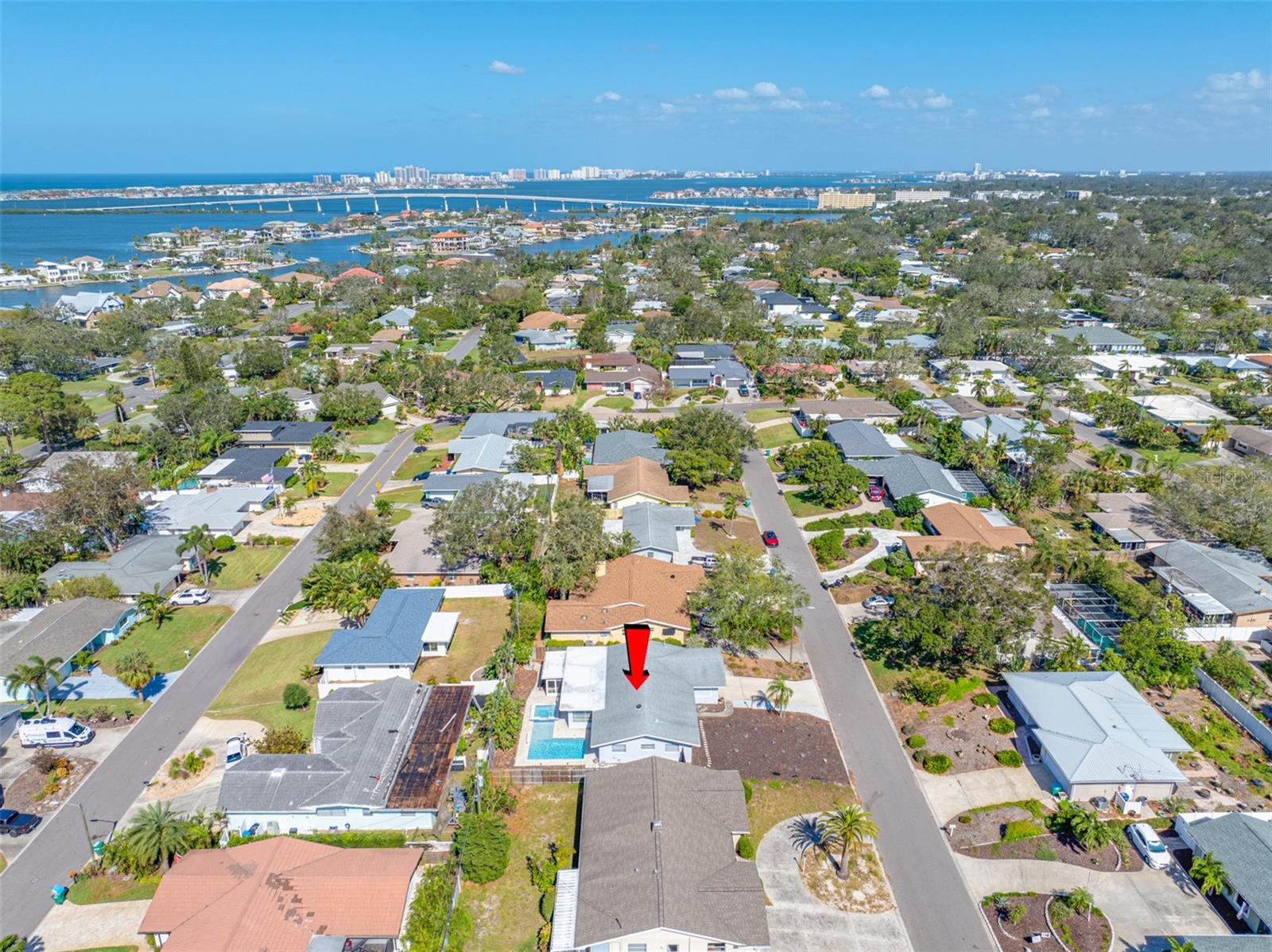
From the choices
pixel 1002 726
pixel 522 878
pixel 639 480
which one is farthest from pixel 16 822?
pixel 1002 726

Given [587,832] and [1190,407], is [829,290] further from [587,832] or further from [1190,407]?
[587,832]

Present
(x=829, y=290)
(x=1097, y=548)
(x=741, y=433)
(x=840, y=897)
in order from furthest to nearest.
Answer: (x=829, y=290)
(x=741, y=433)
(x=1097, y=548)
(x=840, y=897)

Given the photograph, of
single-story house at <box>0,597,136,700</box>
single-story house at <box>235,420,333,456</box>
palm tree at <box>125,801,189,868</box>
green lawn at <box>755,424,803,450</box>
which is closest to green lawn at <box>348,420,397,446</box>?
single-story house at <box>235,420,333,456</box>

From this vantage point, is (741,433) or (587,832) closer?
(587,832)

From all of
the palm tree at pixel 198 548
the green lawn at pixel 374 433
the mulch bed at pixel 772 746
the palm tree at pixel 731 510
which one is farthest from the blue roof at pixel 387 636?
the green lawn at pixel 374 433

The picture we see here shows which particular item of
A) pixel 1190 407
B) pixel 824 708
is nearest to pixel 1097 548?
pixel 824 708

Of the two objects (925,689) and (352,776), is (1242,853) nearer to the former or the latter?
(925,689)
